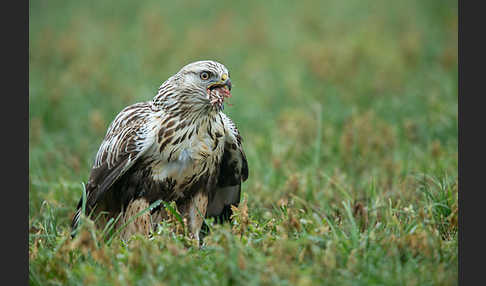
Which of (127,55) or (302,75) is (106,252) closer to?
(302,75)

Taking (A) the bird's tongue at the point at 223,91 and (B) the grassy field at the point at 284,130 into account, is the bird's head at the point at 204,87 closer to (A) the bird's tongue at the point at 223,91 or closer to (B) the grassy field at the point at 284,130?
(A) the bird's tongue at the point at 223,91

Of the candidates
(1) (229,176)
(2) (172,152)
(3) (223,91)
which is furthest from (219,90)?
(1) (229,176)

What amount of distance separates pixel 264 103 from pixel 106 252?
591 cm

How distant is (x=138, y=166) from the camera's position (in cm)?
476

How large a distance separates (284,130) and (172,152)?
3402 millimetres

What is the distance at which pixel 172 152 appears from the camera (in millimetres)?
4656

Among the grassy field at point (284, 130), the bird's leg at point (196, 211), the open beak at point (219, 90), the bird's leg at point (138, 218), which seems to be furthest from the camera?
the bird's leg at point (196, 211)

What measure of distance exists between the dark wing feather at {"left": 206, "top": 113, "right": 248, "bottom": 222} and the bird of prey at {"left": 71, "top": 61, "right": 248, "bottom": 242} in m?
0.01

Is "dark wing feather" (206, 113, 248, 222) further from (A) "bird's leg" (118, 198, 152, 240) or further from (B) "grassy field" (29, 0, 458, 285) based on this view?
(A) "bird's leg" (118, 198, 152, 240)

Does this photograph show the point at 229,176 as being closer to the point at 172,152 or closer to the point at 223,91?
the point at 172,152

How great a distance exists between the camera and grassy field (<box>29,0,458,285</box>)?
12.2ft

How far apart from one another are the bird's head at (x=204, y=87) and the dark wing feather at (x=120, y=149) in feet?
1.20

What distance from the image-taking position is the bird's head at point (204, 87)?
4.64 m

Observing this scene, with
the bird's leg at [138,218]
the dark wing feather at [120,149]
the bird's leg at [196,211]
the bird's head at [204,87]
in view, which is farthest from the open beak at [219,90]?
the bird's leg at [138,218]
